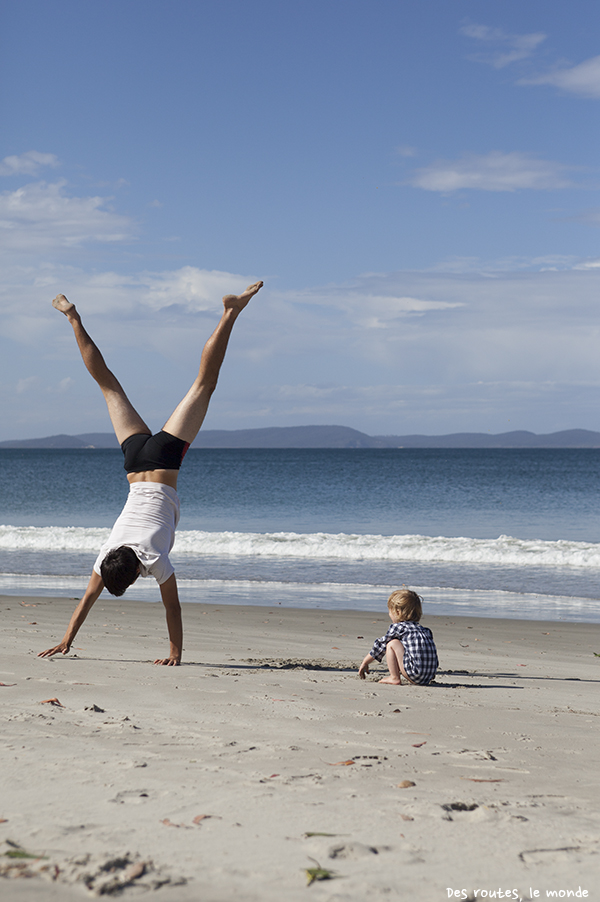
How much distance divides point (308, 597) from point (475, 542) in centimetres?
955

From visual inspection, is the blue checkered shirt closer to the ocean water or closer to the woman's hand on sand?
the woman's hand on sand

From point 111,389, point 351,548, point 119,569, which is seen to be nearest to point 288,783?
point 119,569

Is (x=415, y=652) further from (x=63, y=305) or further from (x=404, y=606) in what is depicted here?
(x=63, y=305)

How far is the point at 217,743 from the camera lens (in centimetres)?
391

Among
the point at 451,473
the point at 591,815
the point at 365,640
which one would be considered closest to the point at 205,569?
the point at 365,640

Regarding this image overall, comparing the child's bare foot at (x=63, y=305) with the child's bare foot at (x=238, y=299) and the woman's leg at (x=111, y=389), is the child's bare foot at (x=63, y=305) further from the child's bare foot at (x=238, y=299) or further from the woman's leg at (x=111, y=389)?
the child's bare foot at (x=238, y=299)

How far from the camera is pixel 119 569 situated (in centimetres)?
568

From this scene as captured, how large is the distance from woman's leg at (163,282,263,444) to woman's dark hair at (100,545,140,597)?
1.05 m

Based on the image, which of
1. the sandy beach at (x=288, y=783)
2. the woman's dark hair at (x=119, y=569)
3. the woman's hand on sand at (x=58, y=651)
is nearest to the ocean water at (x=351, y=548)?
the woman's hand on sand at (x=58, y=651)

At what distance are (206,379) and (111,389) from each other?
927 millimetres

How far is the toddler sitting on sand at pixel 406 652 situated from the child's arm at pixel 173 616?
1.53m

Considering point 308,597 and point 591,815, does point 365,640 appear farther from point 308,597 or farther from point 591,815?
point 591,815

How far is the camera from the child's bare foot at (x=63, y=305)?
273 inches

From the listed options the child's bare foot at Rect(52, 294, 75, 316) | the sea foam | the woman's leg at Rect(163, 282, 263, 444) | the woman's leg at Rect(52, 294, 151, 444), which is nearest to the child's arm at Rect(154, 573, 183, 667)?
the woman's leg at Rect(163, 282, 263, 444)
